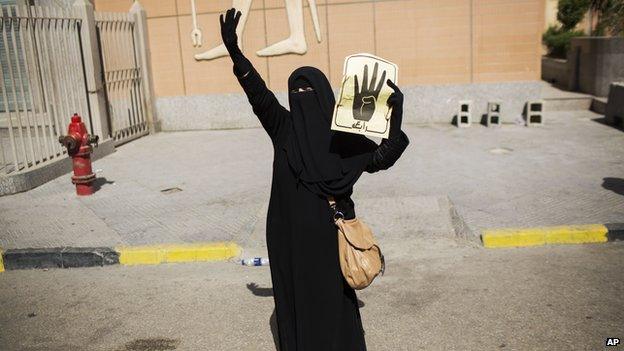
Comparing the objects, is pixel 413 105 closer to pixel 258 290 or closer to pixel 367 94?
pixel 258 290

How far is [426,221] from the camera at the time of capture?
21.4 ft

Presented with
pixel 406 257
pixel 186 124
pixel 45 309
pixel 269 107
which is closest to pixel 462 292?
pixel 406 257

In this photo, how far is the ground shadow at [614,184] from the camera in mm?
7355

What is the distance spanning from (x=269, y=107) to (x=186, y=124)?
11.3m

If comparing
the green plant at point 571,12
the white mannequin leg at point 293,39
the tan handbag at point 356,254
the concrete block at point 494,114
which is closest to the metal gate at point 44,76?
the white mannequin leg at point 293,39

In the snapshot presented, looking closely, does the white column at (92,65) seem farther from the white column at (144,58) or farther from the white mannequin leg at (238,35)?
the white mannequin leg at (238,35)

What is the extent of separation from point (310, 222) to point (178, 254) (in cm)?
322

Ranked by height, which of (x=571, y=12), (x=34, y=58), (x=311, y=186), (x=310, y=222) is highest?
(x=571, y=12)

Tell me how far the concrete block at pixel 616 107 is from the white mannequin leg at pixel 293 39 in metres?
6.65

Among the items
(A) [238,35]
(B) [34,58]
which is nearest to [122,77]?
(A) [238,35]

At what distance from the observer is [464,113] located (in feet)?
41.6

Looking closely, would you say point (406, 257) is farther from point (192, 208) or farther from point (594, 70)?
point (594, 70)

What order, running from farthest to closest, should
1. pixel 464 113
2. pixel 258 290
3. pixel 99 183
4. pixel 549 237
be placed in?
pixel 464 113, pixel 99 183, pixel 549 237, pixel 258 290

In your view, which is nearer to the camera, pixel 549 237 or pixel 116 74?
pixel 549 237
